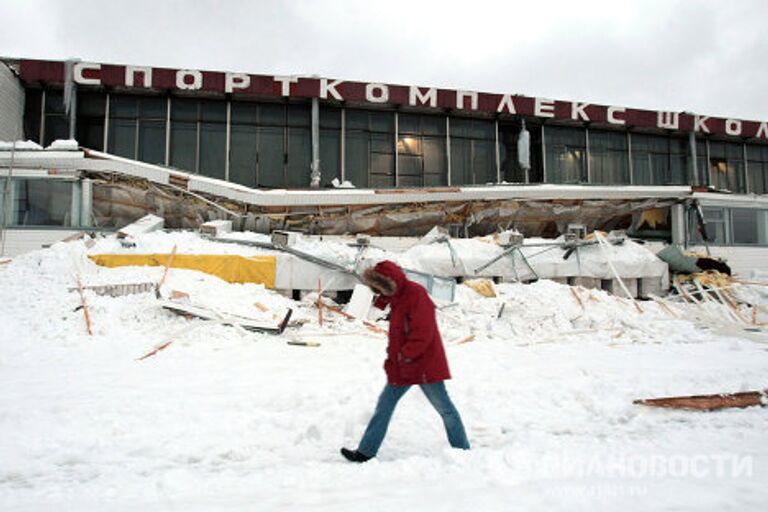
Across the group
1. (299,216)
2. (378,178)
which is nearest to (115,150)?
(299,216)

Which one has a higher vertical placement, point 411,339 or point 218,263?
point 218,263

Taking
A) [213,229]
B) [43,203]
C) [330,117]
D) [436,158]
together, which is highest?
[330,117]

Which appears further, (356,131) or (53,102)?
(356,131)

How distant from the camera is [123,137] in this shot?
1688 centimetres

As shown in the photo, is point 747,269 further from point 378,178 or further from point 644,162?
point 378,178

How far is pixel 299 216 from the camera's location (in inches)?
520

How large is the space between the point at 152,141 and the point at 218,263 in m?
9.94

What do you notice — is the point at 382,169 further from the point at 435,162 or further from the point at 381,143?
the point at 435,162

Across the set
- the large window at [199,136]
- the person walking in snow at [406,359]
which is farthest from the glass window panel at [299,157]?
the person walking in snow at [406,359]

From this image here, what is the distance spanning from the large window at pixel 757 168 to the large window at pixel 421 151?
667 inches

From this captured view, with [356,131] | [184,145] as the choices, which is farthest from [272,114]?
[184,145]

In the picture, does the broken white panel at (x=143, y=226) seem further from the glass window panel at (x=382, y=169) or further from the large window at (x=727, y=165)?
the large window at (x=727, y=165)

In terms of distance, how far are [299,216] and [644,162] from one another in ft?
58.6

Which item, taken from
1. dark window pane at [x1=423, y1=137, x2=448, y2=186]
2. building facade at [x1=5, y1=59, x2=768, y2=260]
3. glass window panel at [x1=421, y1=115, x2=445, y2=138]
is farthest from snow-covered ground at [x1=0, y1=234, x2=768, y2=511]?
glass window panel at [x1=421, y1=115, x2=445, y2=138]
